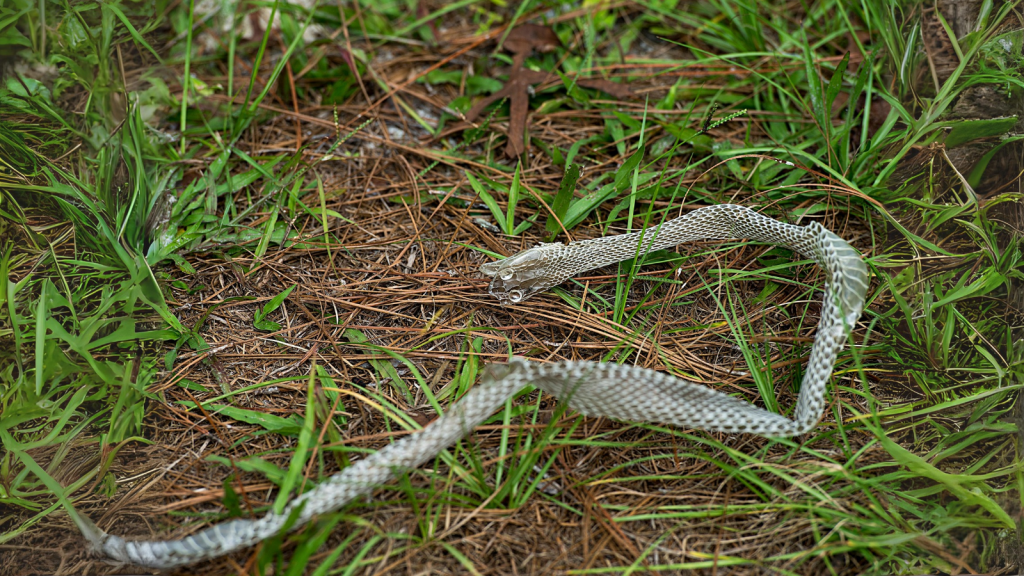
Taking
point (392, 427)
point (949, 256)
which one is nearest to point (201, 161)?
point (392, 427)

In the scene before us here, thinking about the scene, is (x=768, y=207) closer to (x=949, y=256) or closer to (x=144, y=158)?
(x=949, y=256)

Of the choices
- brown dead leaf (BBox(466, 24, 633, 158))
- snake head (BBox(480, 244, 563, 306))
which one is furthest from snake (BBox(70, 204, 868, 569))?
brown dead leaf (BBox(466, 24, 633, 158))

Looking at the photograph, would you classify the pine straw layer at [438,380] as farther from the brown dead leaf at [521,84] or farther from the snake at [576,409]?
the brown dead leaf at [521,84]

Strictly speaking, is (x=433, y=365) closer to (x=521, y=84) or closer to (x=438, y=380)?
(x=438, y=380)

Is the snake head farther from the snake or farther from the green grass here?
the snake

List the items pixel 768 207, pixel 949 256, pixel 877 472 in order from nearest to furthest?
pixel 877 472 < pixel 949 256 < pixel 768 207

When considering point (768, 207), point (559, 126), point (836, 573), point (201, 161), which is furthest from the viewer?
point (559, 126)

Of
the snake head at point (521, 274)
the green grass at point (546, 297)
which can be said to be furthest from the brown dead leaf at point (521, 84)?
the snake head at point (521, 274)
